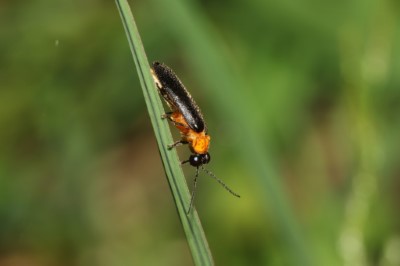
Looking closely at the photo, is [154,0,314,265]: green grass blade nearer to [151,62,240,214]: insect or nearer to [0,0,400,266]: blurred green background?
[151,62,240,214]: insect

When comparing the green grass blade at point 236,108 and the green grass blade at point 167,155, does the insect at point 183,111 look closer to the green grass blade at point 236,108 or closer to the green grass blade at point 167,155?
the green grass blade at point 236,108

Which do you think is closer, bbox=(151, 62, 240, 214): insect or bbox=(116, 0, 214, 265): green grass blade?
bbox=(116, 0, 214, 265): green grass blade

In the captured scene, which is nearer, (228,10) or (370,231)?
(370,231)

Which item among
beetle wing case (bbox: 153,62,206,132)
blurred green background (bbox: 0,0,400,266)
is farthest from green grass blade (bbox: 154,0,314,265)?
blurred green background (bbox: 0,0,400,266)

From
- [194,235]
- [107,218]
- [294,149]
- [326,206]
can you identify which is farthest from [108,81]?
[194,235]

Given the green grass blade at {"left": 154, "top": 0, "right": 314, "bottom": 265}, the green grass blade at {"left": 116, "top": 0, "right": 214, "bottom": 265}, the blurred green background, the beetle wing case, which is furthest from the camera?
the blurred green background

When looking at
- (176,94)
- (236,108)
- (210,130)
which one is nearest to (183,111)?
(176,94)

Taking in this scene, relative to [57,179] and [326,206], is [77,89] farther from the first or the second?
[326,206]
